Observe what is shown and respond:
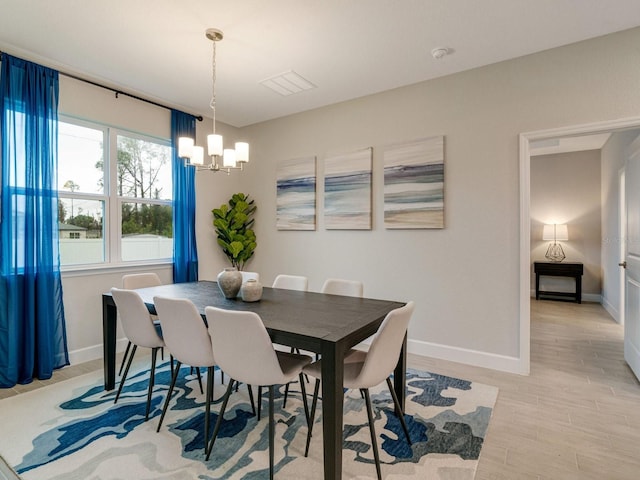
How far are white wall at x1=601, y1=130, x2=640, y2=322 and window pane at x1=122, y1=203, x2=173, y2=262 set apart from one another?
577 centimetres

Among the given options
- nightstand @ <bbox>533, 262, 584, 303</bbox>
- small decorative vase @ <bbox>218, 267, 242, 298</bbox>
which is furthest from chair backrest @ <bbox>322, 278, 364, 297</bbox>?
nightstand @ <bbox>533, 262, 584, 303</bbox>

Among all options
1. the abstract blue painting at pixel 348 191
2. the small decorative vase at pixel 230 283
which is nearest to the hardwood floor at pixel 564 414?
the abstract blue painting at pixel 348 191

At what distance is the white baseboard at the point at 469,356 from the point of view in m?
3.12

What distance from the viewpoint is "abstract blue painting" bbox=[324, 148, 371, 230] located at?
12.9ft

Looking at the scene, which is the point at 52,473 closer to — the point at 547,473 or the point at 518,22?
the point at 547,473

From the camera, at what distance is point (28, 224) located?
9.77ft

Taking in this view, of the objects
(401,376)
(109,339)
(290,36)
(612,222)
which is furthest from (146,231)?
(612,222)

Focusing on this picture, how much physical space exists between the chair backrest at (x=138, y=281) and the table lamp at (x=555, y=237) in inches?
264

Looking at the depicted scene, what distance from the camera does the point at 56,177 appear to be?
3.21 m

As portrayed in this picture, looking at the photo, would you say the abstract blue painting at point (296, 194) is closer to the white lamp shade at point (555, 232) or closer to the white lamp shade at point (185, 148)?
the white lamp shade at point (185, 148)

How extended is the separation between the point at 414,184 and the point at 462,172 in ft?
1.57

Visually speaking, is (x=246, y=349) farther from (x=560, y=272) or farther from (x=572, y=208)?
(x=572, y=208)

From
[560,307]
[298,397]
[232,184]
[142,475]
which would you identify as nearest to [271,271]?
[232,184]

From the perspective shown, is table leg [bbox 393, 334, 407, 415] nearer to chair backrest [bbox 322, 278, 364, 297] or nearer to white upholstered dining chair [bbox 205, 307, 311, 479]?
chair backrest [bbox 322, 278, 364, 297]
